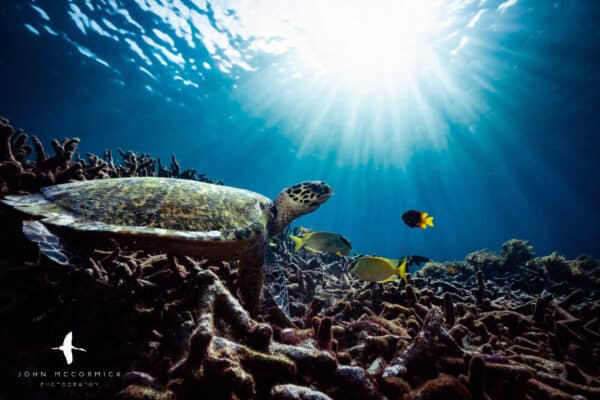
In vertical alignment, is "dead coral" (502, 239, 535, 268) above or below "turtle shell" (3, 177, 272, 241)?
above

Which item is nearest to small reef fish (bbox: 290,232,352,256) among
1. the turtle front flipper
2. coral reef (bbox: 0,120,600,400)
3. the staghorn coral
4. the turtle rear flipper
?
coral reef (bbox: 0,120,600,400)

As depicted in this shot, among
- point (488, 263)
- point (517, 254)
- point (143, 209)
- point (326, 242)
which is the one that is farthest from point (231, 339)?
point (517, 254)

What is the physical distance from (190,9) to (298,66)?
11154mm

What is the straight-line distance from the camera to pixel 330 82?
29344 mm

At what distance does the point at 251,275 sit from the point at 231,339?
1464 millimetres

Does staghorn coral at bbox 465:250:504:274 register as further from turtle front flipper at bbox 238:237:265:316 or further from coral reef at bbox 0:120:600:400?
turtle front flipper at bbox 238:237:265:316

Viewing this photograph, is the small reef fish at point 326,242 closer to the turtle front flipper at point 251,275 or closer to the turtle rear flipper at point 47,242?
the turtle front flipper at point 251,275

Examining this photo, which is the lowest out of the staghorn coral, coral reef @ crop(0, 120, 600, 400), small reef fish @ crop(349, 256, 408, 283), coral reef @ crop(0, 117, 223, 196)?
coral reef @ crop(0, 120, 600, 400)

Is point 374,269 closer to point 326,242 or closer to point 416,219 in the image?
point 326,242

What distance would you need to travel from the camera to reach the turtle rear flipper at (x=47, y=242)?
1894 mm

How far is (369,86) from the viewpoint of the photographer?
31.5m

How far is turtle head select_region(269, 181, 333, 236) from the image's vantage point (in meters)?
4.39

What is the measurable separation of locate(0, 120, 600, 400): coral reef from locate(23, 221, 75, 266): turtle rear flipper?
0.15m

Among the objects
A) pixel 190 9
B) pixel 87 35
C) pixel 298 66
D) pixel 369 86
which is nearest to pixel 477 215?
pixel 369 86
